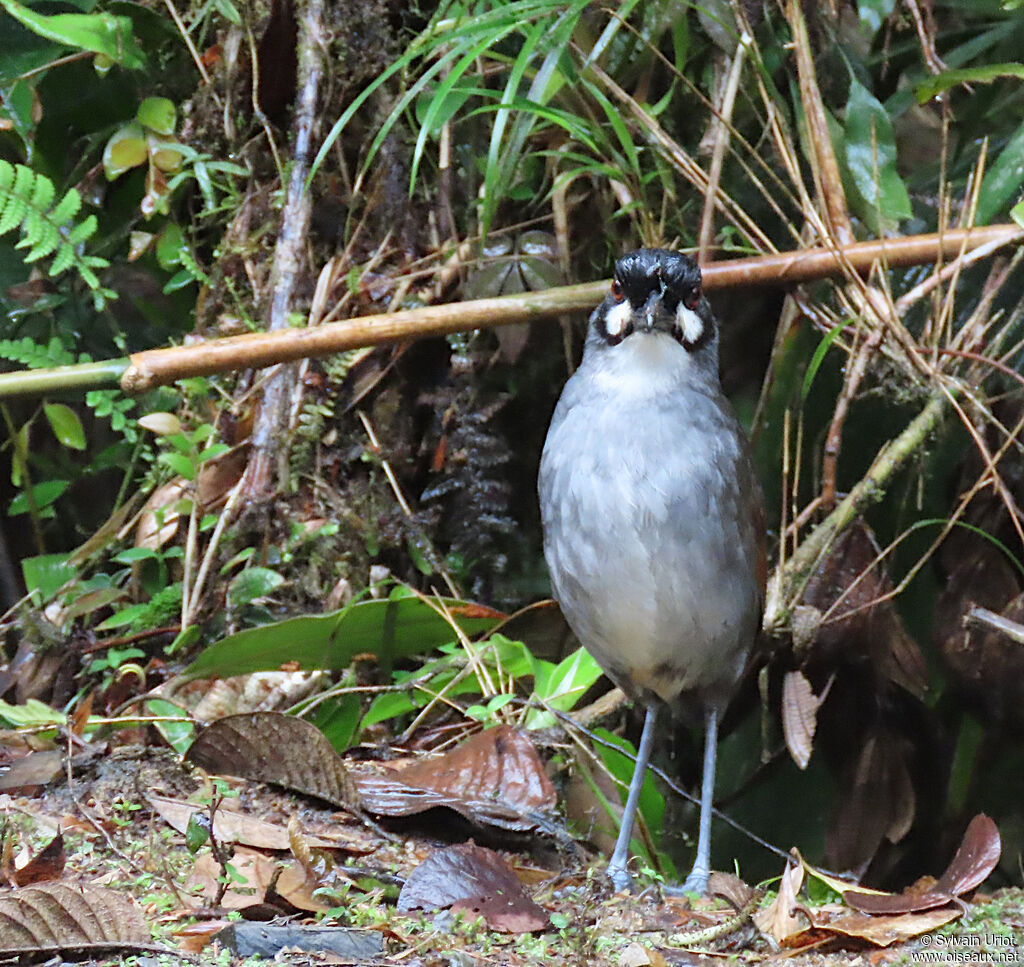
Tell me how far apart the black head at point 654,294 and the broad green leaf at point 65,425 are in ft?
7.33

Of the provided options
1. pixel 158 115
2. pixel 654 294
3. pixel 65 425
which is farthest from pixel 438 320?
pixel 65 425

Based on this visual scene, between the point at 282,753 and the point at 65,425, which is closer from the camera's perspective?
the point at 282,753

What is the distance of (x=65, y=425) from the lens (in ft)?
14.3

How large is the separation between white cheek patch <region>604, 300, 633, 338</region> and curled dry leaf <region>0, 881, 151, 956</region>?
202 cm

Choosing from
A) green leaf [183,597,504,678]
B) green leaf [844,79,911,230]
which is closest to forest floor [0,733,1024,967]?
green leaf [183,597,504,678]

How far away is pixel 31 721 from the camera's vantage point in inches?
126

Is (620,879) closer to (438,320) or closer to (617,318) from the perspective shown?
(617,318)

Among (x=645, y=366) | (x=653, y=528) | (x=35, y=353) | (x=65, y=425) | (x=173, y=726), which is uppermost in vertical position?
(x=645, y=366)

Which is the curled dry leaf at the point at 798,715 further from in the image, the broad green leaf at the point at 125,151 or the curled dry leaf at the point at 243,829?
the broad green leaf at the point at 125,151

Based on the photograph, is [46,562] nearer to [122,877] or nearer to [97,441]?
[97,441]

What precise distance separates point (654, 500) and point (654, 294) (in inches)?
22.3

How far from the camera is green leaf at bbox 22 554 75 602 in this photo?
165 inches

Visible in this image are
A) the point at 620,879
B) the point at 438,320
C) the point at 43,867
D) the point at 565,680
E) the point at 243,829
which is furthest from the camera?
the point at 565,680

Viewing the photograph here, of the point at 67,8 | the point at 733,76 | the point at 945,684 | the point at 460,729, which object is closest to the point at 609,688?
the point at 460,729
